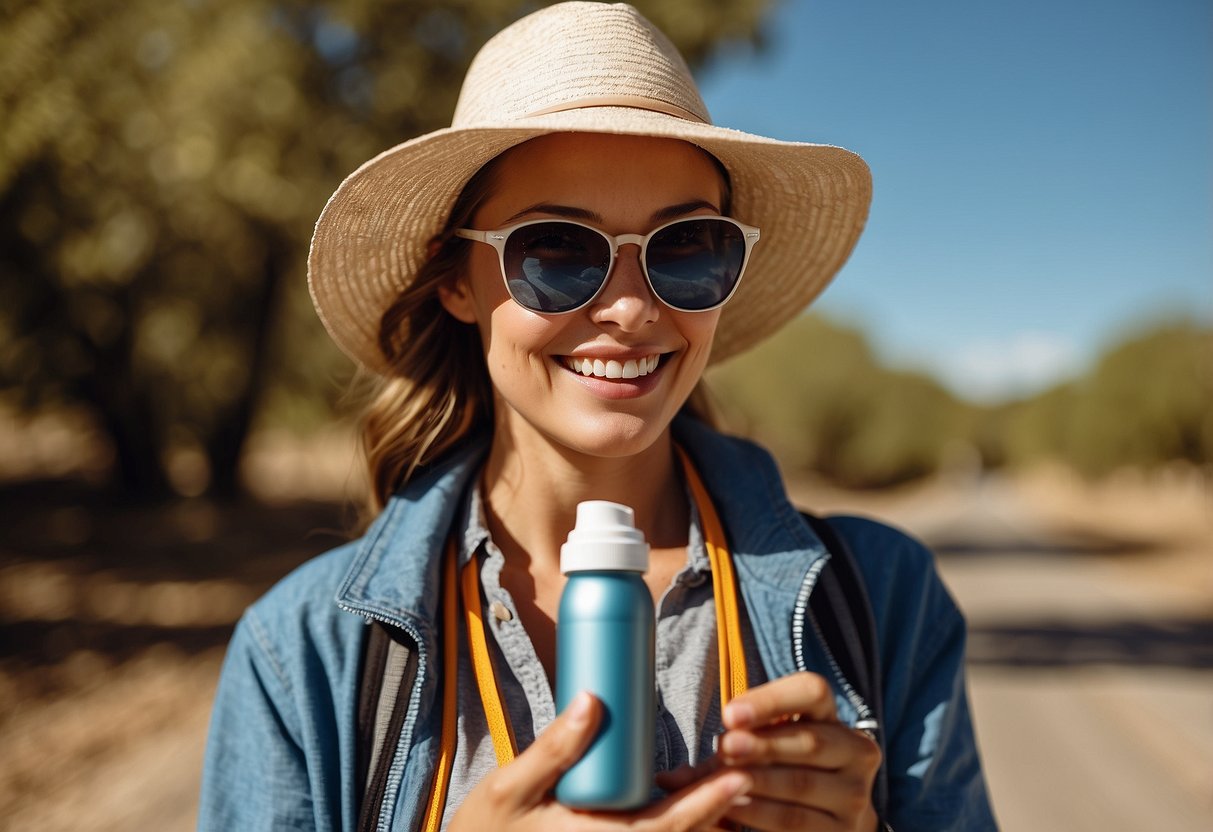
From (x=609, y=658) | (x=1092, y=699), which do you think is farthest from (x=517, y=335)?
(x=1092, y=699)

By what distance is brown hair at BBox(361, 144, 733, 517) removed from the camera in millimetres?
1911

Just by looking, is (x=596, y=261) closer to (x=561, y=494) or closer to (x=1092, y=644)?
(x=561, y=494)

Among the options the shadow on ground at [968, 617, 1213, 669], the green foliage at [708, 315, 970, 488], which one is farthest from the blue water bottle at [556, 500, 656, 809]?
the green foliage at [708, 315, 970, 488]

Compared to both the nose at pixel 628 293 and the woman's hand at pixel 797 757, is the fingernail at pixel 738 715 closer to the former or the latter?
the woman's hand at pixel 797 757

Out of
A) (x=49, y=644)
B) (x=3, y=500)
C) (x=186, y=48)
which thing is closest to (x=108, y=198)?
(x=186, y=48)

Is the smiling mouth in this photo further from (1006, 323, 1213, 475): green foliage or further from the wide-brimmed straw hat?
(1006, 323, 1213, 475): green foliage

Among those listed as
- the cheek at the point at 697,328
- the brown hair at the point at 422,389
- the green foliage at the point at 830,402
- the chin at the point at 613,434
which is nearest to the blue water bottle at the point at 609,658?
the chin at the point at 613,434

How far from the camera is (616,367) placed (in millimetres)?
1493

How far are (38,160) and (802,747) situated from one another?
691 cm

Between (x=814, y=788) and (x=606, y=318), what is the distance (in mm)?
745

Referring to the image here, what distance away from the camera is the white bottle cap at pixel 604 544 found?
3.50 ft

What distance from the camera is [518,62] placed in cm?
162

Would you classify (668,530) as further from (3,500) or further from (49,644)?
(3,500)

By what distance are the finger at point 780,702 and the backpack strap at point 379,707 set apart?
601 millimetres
